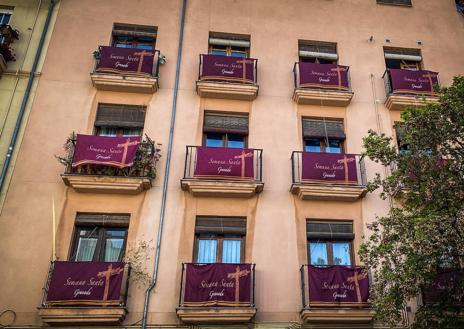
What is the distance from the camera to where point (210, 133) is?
48.1ft

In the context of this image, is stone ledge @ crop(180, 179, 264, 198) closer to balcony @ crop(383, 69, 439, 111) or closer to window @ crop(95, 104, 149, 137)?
window @ crop(95, 104, 149, 137)

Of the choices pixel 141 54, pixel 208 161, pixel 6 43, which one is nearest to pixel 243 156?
pixel 208 161

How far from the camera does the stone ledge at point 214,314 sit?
11062 millimetres

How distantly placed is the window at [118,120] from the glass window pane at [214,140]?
7.10 ft

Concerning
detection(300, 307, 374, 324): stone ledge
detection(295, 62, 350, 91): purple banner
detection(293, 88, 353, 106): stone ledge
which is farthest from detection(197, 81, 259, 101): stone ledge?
detection(300, 307, 374, 324): stone ledge

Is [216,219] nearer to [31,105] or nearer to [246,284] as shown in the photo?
[246,284]

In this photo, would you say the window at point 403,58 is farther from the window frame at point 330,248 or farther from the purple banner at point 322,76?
the window frame at point 330,248

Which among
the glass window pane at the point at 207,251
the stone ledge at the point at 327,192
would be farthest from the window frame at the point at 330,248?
the glass window pane at the point at 207,251

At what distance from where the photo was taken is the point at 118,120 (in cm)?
1435

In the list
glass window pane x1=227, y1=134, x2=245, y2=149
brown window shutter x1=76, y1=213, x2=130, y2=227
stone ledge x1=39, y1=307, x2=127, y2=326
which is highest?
glass window pane x1=227, y1=134, x2=245, y2=149

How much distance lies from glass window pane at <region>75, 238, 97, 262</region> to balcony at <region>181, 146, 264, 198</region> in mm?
2974

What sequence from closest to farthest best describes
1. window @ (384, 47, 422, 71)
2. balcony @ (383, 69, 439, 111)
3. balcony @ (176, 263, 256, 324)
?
balcony @ (176, 263, 256, 324) < balcony @ (383, 69, 439, 111) < window @ (384, 47, 422, 71)

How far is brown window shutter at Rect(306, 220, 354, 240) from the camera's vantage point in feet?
42.7

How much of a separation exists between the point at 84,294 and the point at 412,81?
40.5 feet
